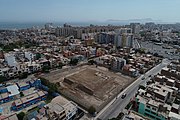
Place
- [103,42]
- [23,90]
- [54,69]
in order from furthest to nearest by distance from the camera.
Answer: [103,42]
[54,69]
[23,90]

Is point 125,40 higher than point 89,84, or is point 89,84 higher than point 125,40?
point 125,40

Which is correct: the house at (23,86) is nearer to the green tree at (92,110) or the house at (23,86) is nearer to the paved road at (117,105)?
the green tree at (92,110)

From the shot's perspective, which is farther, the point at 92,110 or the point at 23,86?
the point at 23,86

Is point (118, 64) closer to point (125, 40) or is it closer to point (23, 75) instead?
point (23, 75)

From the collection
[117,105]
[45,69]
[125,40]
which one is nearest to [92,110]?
[117,105]

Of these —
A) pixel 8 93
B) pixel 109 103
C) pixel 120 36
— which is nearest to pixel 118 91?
pixel 109 103

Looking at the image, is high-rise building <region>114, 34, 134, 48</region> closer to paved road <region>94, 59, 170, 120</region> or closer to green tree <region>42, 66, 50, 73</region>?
paved road <region>94, 59, 170, 120</region>

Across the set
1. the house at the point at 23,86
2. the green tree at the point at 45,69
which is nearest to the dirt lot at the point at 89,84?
the green tree at the point at 45,69

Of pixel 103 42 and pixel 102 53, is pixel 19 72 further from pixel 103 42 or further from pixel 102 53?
pixel 103 42
